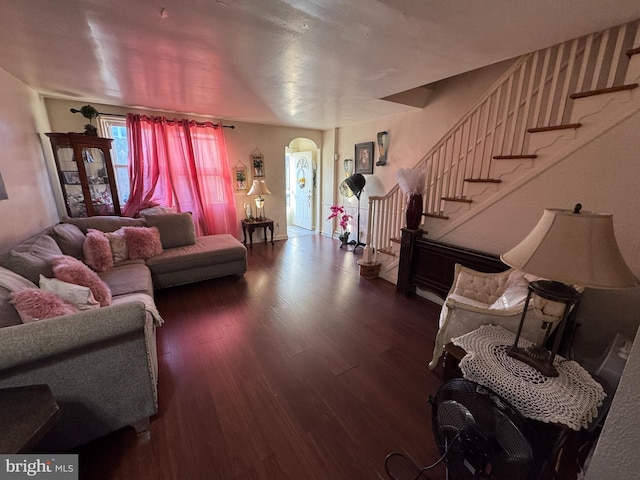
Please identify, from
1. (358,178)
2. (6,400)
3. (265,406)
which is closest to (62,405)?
(6,400)

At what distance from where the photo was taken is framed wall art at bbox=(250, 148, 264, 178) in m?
4.89

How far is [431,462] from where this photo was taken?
1298 mm

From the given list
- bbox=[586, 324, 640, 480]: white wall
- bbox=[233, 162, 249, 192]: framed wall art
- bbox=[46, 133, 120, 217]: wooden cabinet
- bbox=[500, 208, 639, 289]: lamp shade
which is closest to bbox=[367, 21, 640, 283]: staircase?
bbox=[500, 208, 639, 289]: lamp shade

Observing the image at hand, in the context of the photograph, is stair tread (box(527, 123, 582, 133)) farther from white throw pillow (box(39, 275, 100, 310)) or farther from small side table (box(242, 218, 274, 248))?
small side table (box(242, 218, 274, 248))

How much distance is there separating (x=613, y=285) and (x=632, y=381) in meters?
0.39

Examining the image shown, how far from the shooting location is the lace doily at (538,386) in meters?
0.93

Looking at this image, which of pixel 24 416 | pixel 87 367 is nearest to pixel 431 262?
pixel 87 367

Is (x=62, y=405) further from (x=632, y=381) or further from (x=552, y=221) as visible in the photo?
(x=552, y=221)

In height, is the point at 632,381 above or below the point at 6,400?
above

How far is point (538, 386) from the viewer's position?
1005mm

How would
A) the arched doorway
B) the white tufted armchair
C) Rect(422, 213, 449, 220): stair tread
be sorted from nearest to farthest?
the white tufted armchair → Rect(422, 213, 449, 220): stair tread → the arched doorway

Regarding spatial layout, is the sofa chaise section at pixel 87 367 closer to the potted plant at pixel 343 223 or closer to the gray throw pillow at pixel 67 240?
the gray throw pillow at pixel 67 240

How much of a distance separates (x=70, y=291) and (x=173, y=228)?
180 cm

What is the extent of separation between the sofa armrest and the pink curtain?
323 cm
